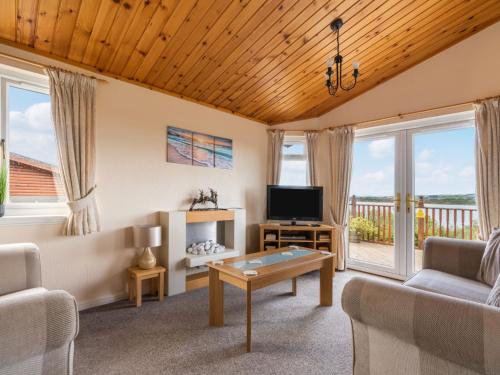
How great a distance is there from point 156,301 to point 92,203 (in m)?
1.20

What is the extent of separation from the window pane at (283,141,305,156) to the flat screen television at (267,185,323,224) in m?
0.72

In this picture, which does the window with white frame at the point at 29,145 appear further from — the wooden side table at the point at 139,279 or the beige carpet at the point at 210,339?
the beige carpet at the point at 210,339

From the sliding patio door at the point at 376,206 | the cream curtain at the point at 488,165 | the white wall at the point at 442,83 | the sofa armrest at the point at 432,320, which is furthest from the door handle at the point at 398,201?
the sofa armrest at the point at 432,320

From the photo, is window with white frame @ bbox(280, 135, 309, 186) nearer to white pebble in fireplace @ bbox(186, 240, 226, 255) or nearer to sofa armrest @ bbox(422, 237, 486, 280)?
white pebble in fireplace @ bbox(186, 240, 226, 255)

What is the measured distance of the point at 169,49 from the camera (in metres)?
2.55

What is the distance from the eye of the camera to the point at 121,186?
2.84 m

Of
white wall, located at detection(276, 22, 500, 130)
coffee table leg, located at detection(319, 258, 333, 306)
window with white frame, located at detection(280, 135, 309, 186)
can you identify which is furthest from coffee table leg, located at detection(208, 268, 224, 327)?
white wall, located at detection(276, 22, 500, 130)

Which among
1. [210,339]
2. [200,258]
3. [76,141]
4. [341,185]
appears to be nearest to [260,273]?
[210,339]

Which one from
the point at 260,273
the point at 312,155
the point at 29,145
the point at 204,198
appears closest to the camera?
the point at 260,273

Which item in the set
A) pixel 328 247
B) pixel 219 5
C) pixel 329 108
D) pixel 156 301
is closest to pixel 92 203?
pixel 156 301

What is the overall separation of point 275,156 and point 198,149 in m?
1.33

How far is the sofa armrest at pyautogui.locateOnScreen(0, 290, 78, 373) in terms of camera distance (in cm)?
97

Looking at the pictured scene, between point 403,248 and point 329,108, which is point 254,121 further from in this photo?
point 403,248

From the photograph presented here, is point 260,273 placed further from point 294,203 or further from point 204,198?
point 294,203
